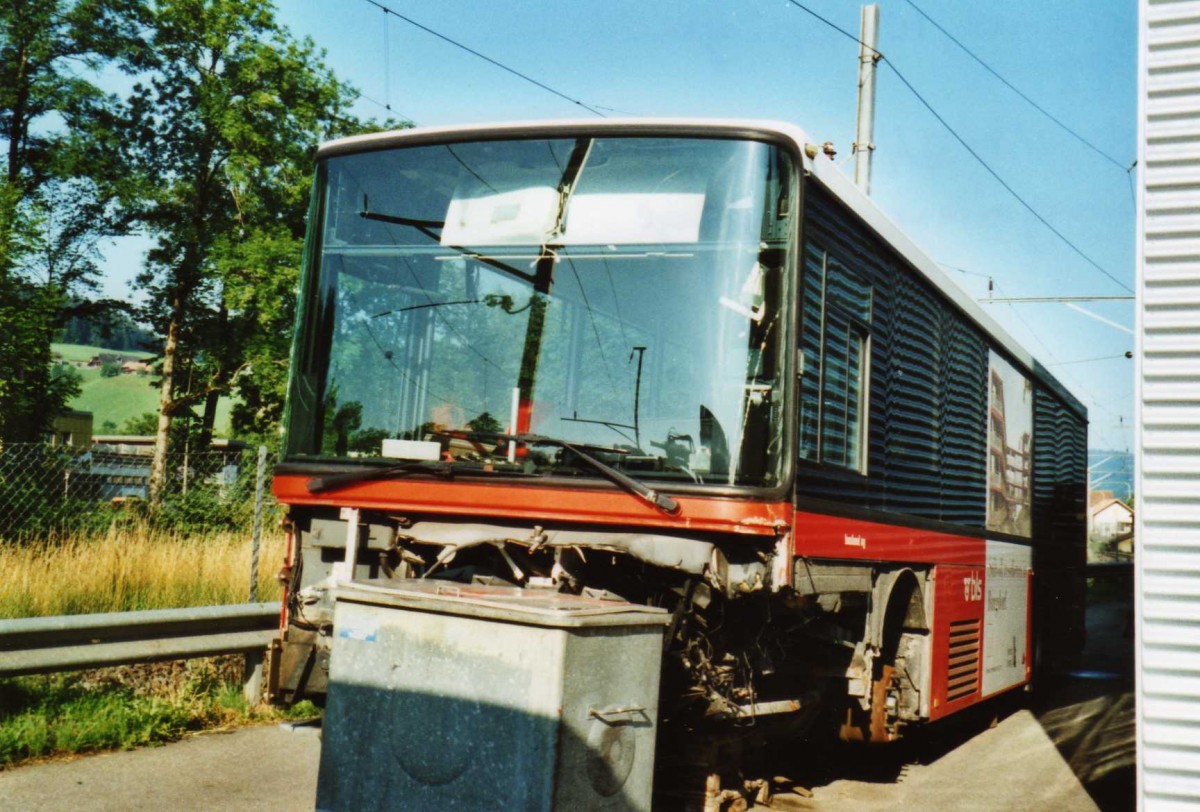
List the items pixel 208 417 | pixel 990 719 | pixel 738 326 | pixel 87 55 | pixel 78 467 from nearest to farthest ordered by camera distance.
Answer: pixel 738 326, pixel 990 719, pixel 78 467, pixel 87 55, pixel 208 417

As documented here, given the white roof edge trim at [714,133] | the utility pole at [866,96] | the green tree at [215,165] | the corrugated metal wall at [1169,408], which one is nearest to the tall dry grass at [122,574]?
the white roof edge trim at [714,133]

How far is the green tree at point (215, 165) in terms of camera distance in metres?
26.8

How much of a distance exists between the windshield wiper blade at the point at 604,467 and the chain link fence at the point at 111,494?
263 inches

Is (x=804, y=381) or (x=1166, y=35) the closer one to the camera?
(x=1166, y=35)

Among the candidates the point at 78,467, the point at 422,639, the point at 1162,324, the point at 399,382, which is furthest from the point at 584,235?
the point at 78,467

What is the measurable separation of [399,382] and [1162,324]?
3.60 meters

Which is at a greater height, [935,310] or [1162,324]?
[935,310]

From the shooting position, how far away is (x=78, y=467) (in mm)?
13703

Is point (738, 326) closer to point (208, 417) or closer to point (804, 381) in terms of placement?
point (804, 381)

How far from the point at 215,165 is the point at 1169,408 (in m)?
28.1

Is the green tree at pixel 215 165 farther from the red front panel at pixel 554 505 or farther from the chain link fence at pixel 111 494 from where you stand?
the red front panel at pixel 554 505

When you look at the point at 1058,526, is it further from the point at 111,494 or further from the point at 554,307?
the point at 111,494

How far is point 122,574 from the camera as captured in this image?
9.09 metres

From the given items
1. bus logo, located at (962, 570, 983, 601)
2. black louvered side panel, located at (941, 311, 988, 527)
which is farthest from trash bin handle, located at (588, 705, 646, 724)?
bus logo, located at (962, 570, 983, 601)
